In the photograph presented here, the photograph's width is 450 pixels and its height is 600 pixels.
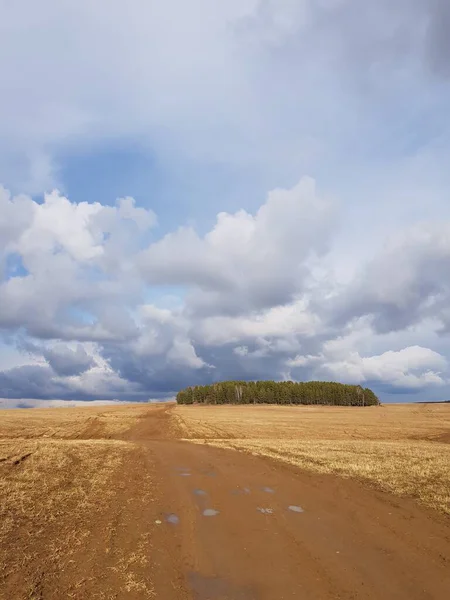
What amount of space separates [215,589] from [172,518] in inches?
198

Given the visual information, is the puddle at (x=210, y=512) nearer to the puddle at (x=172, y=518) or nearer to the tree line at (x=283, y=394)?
the puddle at (x=172, y=518)

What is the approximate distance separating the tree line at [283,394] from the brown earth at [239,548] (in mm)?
152817

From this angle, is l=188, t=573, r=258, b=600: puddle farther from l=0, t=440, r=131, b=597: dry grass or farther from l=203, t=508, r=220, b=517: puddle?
l=203, t=508, r=220, b=517: puddle

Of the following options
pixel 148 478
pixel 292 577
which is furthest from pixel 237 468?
pixel 292 577

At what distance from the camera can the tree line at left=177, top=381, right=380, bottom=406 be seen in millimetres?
165125

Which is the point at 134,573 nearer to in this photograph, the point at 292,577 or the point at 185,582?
the point at 185,582

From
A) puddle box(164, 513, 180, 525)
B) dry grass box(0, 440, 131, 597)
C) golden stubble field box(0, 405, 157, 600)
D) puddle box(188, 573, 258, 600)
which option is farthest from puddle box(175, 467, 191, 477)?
puddle box(188, 573, 258, 600)

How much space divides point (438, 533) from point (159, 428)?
44.1 m

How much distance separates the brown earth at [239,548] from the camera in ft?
28.5

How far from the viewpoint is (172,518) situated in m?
13.4

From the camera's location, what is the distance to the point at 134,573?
9.17 m

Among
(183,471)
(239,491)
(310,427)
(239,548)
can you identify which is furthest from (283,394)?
(239,548)

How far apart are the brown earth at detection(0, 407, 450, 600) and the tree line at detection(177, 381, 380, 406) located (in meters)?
153

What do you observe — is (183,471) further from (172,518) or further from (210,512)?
(172,518)
